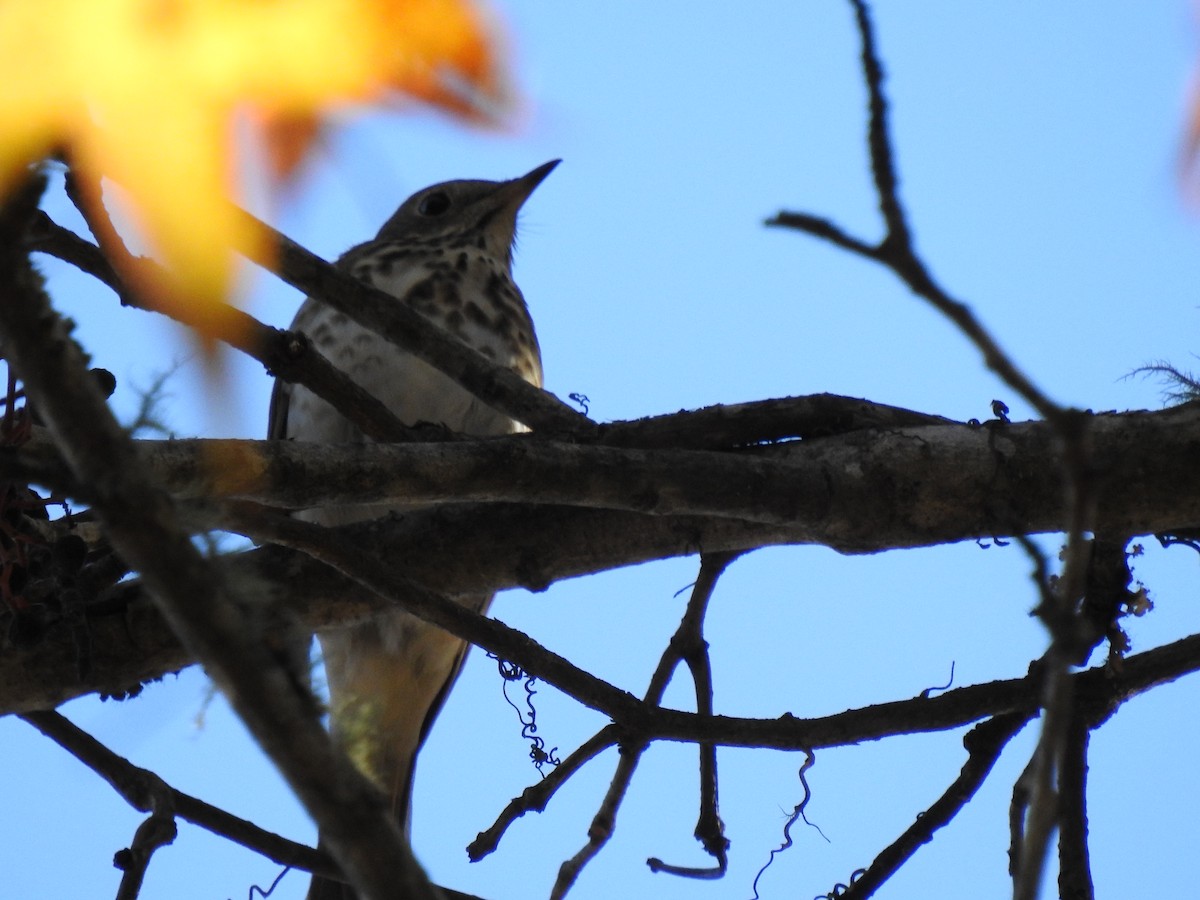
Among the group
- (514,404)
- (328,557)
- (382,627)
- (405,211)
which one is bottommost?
(328,557)

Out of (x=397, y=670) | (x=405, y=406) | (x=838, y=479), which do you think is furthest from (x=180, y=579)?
(x=397, y=670)

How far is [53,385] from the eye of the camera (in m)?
1.02

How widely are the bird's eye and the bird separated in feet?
1.95

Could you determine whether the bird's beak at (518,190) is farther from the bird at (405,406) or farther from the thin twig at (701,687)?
the thin twig at (701,687)

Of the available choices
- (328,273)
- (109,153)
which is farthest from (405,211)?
(109,153)

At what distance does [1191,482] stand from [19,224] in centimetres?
180

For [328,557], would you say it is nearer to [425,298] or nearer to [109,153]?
[109,153]

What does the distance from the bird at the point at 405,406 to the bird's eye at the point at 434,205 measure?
0.59 metres

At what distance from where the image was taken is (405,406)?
4.09 m

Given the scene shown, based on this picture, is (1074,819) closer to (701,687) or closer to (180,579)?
(701,687)

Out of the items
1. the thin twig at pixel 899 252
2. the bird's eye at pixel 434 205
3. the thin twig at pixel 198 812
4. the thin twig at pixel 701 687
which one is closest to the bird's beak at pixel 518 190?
the bird's eye at pixel 434 205

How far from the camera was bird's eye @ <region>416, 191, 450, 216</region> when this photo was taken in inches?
206

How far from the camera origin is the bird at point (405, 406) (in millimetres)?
4074

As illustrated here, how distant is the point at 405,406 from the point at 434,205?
1.41 meters
